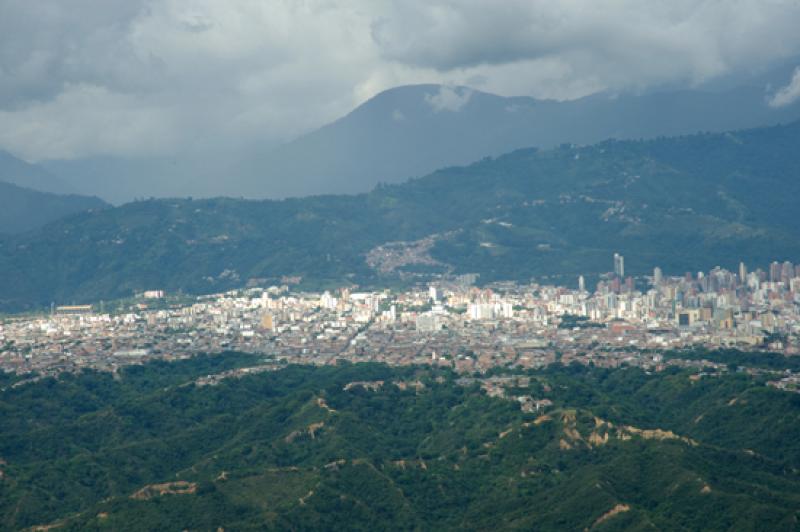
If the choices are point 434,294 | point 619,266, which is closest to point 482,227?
point 619,266

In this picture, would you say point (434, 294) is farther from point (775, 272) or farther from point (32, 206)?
point (32, 206)

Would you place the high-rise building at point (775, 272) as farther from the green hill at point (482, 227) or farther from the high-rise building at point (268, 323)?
the high-rise building at point (268, 323)

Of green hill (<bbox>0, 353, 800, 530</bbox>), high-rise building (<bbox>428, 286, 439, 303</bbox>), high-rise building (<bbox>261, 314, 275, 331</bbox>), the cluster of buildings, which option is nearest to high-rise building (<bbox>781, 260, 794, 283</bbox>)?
the cluster of buildings

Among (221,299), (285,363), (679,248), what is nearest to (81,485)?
(285,363)

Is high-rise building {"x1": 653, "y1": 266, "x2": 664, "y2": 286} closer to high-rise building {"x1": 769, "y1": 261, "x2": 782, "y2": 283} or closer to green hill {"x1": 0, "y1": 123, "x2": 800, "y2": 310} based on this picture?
green hill {"x1": 0, "y1": 123, "x2": 800, "y2": 310}

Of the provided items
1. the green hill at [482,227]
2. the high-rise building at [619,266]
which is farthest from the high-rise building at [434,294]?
the high-rise building at [619,266]

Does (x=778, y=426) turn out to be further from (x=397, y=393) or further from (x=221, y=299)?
(x=221, y=299)
